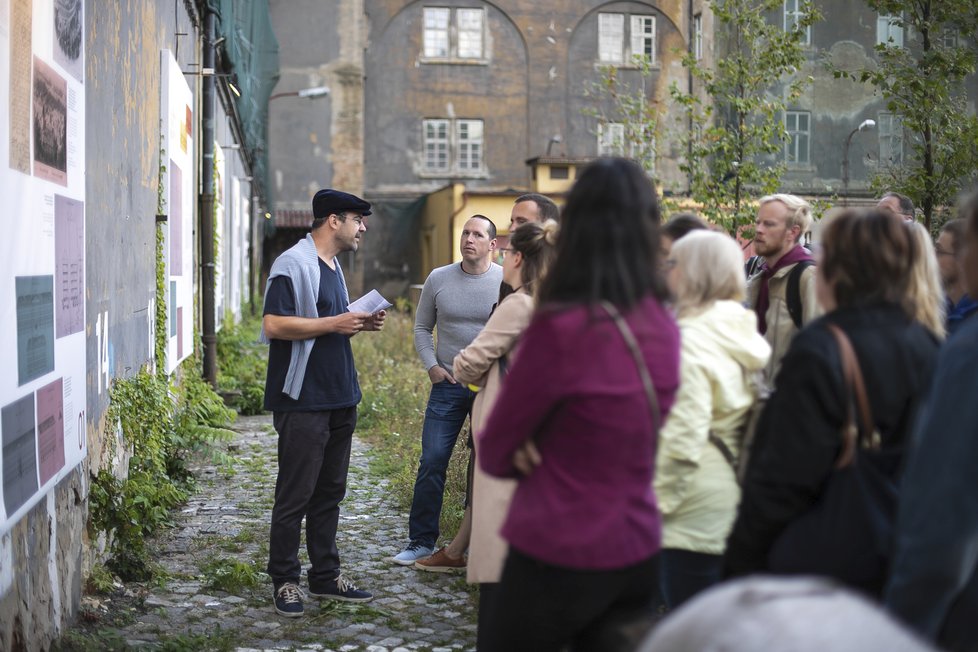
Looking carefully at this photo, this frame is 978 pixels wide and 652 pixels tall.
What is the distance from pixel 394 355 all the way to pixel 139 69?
443 inches

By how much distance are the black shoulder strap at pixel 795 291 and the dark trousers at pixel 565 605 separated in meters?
2.40

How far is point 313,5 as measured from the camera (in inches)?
1425

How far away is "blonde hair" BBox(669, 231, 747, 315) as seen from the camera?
3.86m

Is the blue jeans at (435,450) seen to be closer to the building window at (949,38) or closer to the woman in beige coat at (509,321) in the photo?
the woman in beige coat at (509,321)

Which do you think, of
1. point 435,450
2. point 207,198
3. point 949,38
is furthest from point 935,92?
point 207,198

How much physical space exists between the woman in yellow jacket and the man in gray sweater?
116 inches

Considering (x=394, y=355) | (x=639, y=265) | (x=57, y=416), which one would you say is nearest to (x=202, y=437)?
(x=57, y=416)

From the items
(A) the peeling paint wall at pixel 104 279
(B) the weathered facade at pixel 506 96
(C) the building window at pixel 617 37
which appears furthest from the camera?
(C) the building window at pixel 617 37

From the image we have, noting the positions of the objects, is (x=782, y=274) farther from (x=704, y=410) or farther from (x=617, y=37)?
(x=617, y=37)

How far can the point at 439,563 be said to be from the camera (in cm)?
674

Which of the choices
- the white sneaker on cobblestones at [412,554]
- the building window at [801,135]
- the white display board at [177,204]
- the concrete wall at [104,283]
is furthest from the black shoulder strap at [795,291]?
the building window at [801,135]

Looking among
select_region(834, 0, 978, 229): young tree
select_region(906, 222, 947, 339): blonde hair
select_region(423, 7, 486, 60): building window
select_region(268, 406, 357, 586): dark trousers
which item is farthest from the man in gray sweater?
select_region(423, 7, 486, 60): building window

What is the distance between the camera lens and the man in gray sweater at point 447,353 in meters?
6.80

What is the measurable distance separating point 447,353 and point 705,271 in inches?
124
